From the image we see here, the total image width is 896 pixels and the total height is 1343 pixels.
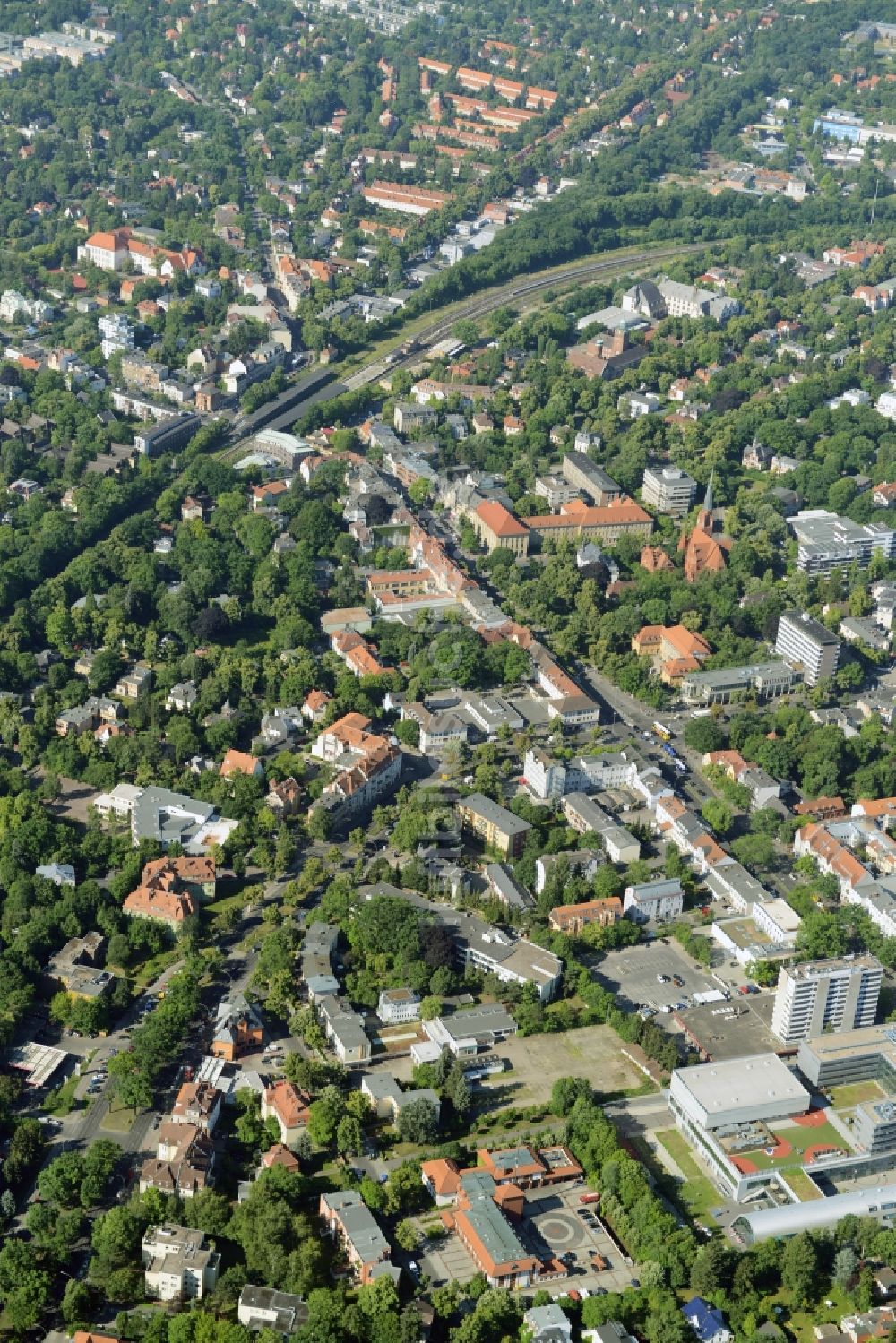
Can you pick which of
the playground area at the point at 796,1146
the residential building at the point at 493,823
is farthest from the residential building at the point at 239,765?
the playground area at the point at 796,1146

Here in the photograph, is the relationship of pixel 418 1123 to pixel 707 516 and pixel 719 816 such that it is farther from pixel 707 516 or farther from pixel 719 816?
pixel 707 516

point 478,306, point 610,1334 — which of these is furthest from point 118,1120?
point 478,306

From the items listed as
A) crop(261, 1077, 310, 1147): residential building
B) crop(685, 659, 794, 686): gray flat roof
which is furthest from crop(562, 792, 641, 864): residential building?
crop(261, 1077, 310, 1147): residential building

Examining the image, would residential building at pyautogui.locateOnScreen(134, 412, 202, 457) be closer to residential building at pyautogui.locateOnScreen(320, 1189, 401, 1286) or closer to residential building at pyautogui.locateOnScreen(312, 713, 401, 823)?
residential building at pyautogui.locateOnScreen(312, 713, 401, 823)

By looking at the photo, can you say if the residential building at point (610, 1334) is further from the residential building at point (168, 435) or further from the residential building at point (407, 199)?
the residential building at point (407, 199)

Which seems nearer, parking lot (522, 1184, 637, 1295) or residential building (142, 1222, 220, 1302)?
residential building (142, 1222, 220, 1302)

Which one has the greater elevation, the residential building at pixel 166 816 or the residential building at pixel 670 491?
the residential building at pixel 670 491
